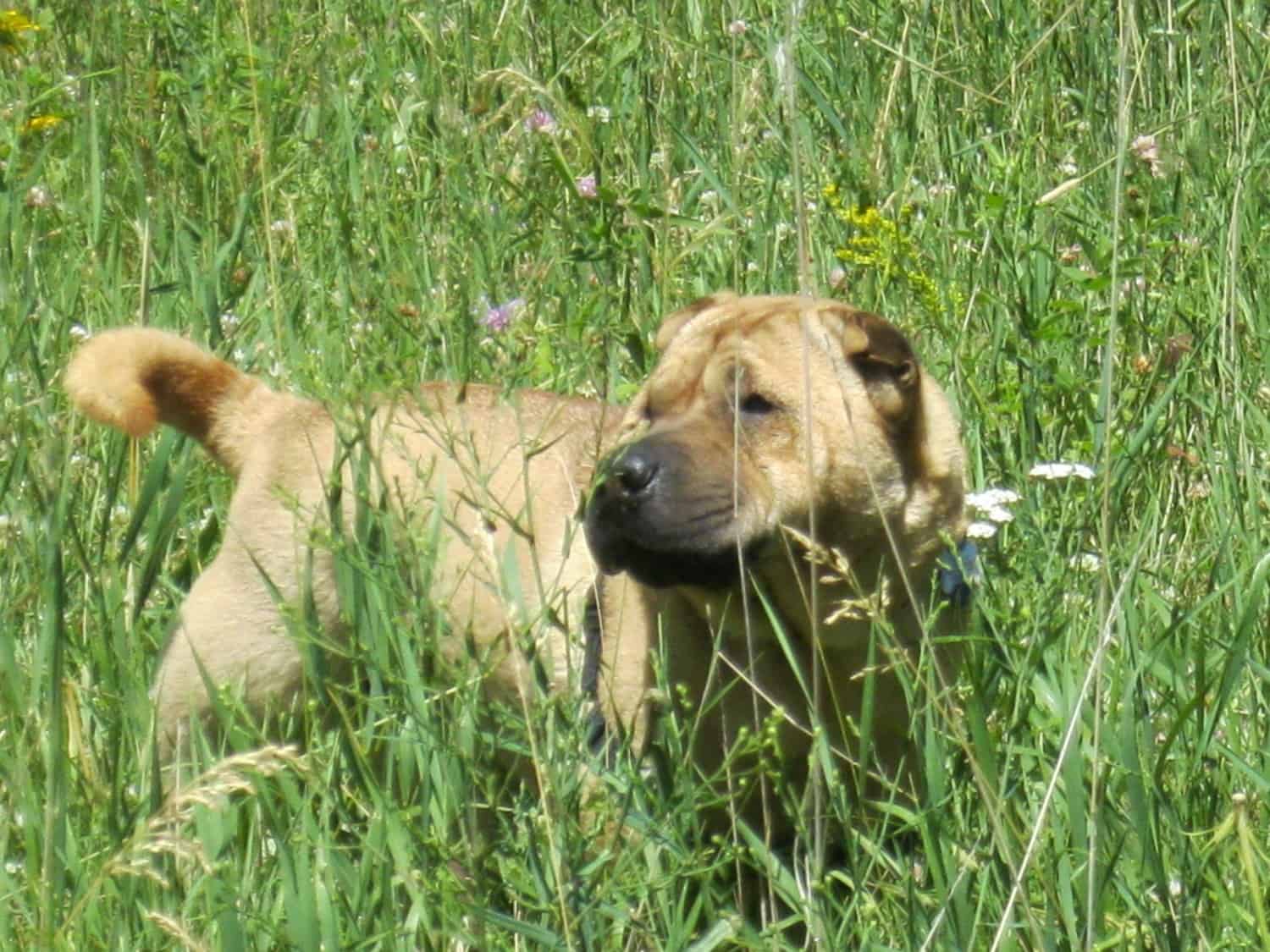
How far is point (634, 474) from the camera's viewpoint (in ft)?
9.37

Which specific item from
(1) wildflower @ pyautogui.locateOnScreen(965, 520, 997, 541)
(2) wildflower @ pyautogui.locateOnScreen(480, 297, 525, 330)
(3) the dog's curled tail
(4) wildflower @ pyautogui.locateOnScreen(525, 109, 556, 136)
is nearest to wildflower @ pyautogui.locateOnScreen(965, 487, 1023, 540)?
(1) wildflower @ pyautogui.locateOnScreen(965, 520, 997, 541)

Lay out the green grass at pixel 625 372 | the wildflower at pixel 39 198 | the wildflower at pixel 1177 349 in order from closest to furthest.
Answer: the green grass at pixel 625 372
the wildflower at pixel 1177 349
the wildflower at pixel 39 198

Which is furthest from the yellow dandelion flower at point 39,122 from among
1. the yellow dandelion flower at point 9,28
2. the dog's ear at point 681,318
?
the dog's ear at point 681,318

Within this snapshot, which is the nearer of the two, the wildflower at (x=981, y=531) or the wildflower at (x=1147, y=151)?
the wildflower at (x=981, y=531)

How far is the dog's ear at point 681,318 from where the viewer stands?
131 inches

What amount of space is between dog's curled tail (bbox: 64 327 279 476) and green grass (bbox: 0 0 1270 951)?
69 millimetres

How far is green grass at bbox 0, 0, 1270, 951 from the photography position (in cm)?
213

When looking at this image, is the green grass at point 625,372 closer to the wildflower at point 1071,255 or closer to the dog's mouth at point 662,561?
the wildflower at point 1071,255

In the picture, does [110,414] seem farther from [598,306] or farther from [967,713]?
[967,713]

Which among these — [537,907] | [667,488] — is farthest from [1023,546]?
[537,907]

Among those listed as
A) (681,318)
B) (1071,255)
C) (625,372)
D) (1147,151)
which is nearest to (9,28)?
(625,372)

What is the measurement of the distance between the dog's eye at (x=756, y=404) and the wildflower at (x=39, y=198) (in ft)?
6.39

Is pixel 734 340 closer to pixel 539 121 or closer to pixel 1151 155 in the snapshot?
pixel 539 121

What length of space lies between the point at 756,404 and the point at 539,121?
3.57ft
